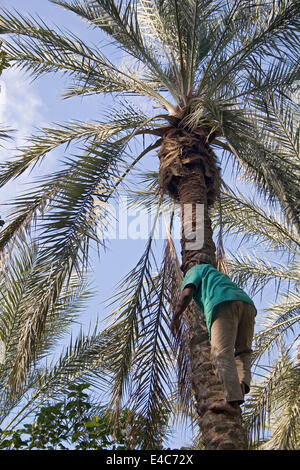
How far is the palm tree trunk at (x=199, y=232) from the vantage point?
5438 mm

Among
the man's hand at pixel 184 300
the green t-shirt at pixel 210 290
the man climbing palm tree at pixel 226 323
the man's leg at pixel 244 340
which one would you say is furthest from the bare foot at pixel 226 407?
the man's hand at pixel 184 300

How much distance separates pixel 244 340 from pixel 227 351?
19.4 inches

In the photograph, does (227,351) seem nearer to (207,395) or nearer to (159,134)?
(207,395)

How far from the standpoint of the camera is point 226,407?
5.48 m

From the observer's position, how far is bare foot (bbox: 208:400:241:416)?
18.0 feet

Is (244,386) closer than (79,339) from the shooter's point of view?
Yes

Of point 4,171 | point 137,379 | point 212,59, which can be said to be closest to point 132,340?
point 137,379

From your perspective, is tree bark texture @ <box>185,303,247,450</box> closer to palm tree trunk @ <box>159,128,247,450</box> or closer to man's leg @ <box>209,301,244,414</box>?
palm tree trunk @ <box>159,128,247,450</box>

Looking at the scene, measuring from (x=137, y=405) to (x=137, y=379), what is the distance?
31 centimetres

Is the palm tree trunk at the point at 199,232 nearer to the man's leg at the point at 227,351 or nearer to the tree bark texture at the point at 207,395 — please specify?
the tree bark texture at the point at 207,395

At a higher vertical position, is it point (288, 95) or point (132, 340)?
point (288, 95)

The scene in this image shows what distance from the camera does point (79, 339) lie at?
394 inches
